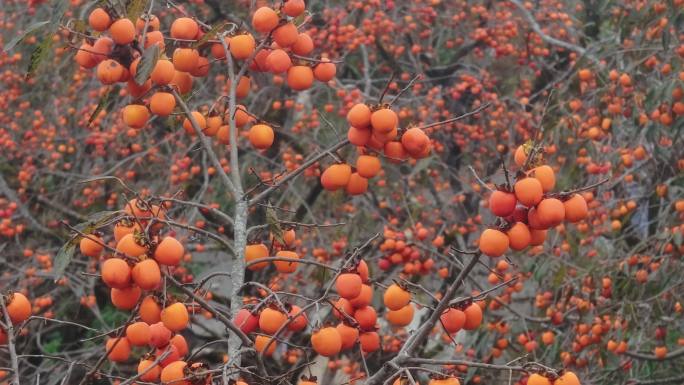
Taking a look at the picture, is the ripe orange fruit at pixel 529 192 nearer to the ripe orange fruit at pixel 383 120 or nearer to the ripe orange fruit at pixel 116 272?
the ripe orange fruit at pixel 383 120

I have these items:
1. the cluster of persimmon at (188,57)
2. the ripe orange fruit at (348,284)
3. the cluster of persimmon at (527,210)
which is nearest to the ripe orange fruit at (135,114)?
the cluster of persimmon at (188,57)

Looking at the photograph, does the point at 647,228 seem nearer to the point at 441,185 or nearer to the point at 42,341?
the point at 441,185

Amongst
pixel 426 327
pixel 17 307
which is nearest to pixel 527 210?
pixel 426 327

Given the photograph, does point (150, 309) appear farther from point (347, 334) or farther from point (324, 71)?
point (324, 71)

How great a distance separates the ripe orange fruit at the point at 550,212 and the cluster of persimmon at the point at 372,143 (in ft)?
1.31

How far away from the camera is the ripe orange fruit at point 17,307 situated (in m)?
2.02

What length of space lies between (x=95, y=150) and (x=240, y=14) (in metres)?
1.46

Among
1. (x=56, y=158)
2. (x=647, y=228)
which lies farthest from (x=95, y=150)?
(x=647, y=228)

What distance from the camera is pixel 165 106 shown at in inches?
82.3

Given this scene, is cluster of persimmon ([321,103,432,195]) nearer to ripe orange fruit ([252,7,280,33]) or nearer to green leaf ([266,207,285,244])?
green leaf ([266,207,285,244])

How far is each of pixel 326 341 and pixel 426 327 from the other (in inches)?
8.8

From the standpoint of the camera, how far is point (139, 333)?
1.94 m

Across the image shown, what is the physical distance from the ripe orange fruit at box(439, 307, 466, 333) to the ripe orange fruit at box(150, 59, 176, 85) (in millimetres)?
795

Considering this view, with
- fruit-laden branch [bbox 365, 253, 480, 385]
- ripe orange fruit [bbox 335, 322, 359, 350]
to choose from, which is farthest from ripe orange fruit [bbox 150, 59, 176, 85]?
fruit-laden branch [bbox 365, 253, 480, 385]
